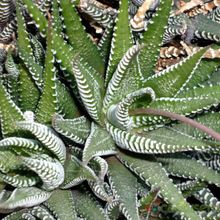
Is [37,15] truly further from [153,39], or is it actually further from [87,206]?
[87,206]

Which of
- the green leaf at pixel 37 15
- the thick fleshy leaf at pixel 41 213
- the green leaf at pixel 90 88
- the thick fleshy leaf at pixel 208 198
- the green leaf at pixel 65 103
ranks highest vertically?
the green leaf at pixel 37 15

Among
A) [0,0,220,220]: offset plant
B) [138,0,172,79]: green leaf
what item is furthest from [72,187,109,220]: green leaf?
[138,0,172,79]: green leaf

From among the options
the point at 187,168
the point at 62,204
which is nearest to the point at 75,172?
the point at 62,204

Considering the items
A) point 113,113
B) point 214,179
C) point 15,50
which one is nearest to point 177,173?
point 214,179

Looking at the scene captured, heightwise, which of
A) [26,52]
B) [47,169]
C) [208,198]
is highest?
[26,52]

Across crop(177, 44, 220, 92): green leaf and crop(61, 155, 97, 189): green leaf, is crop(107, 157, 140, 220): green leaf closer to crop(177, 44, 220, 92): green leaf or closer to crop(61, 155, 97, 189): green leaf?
crop(61, 155, 97, 189): green leaf

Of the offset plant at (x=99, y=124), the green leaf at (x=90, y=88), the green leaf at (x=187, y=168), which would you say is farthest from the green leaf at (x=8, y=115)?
the green leaf at (x=187, y=168)

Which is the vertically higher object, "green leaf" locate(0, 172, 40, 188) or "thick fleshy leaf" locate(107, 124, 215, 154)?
"thick fleshy leaf" locate(107, 124, 215, 154)

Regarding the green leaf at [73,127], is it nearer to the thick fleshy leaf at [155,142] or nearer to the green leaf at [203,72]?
the thick fleshy leaf at [155,142]
